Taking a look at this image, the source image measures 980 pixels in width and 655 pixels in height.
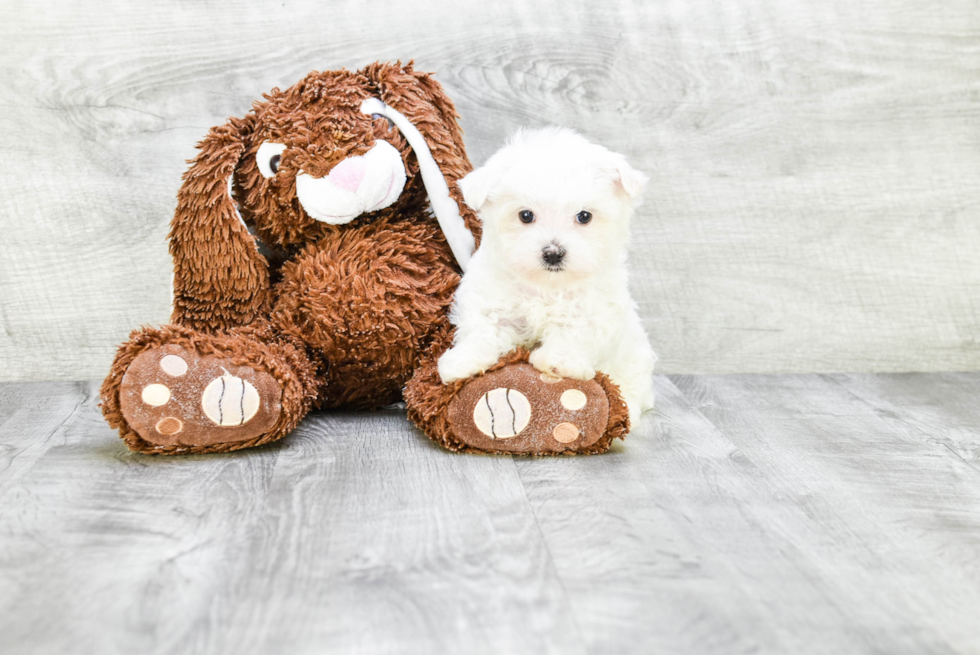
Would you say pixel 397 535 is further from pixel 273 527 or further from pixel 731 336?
pixel 731 336

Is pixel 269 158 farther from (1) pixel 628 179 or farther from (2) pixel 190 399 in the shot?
(1) pixel 628 179

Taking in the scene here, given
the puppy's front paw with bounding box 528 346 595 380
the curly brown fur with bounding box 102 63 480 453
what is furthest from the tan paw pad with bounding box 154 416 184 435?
the puppy's front paw with bounding box 528 346 595 380

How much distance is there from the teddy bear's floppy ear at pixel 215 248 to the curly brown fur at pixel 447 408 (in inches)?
11.6

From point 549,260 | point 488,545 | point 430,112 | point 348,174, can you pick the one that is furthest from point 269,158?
point 488,545

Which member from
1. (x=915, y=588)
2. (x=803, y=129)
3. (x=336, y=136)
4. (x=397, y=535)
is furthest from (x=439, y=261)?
(x=803, y=129)

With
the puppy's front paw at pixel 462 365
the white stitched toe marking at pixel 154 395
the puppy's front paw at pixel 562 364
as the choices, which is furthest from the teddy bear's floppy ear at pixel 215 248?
the puppy's front paw at pixel 562 364

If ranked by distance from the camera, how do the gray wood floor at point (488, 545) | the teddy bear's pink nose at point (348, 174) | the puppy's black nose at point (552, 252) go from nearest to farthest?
1. the gray wood floor at point (488, 545)
2. the puppy's black nose at point (552, 252)
3. the teddy bear's pink nose at point (348, 174)

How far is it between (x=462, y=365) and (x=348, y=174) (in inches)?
12.8

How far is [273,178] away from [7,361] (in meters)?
0.75

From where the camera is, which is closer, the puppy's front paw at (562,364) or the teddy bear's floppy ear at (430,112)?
the puppy's front paw at (562,364)

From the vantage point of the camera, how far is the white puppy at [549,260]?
1.09 meters

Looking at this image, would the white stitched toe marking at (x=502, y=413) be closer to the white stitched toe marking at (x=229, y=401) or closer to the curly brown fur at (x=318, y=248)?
the curly brown fur at (x=318, y=248)

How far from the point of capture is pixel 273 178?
49.6 inches

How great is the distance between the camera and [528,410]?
1.13 m
